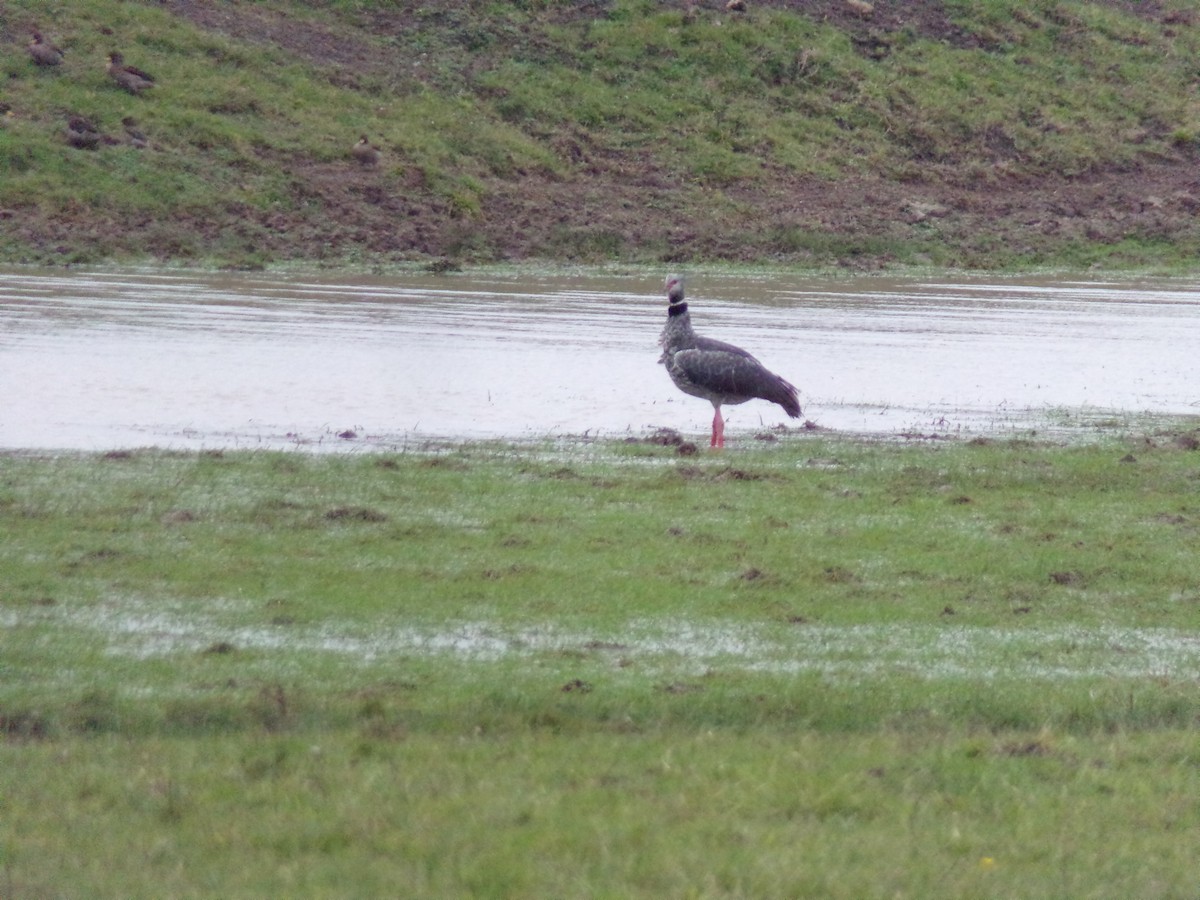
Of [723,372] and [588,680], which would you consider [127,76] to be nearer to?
[723,372]

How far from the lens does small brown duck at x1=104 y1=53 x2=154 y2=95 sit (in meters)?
40.6

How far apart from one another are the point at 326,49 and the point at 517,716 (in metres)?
42.8

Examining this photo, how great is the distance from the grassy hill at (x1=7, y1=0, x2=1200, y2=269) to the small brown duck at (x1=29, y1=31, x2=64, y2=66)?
340mm

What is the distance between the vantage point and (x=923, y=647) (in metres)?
9.05

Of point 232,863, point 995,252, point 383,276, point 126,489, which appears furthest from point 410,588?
point 995,252

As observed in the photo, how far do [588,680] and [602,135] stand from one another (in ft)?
132

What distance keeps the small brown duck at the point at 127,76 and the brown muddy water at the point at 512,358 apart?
30.5ft

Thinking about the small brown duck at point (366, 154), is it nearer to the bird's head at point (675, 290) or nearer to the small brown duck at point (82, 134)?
the small brown duck at point (82, 134)

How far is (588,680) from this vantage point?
8.11 m

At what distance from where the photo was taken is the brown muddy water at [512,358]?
17.4m

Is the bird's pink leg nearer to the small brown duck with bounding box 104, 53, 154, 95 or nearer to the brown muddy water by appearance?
the brown muddy water

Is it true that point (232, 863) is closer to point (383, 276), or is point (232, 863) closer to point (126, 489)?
point (126, 489)

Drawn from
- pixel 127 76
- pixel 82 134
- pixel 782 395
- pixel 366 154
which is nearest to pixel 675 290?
pixel 782 395

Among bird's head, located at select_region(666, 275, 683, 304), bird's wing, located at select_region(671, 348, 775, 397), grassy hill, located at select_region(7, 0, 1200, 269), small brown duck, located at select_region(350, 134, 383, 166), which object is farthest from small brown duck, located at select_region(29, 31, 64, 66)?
bird's wing, located at select_region(671, 348, 775, 397)
